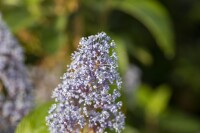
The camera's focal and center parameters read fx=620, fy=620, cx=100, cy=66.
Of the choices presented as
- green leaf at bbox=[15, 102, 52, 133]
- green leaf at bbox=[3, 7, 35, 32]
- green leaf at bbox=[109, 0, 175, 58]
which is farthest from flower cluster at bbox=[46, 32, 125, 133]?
green leaf at bbox=[109, 0, 175, 58]

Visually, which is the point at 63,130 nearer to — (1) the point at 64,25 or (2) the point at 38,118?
(2) the point at 38,118

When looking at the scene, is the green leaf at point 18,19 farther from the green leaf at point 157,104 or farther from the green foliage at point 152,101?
the green leaf at point 157,104

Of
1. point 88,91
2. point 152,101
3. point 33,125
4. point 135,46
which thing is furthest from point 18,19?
point 88,91

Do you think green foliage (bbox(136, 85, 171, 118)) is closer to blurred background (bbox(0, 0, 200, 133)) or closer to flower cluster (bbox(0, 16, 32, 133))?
blurred background (bbox(0, 0, 200, 133))

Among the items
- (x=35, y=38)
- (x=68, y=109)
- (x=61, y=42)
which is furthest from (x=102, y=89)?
(x=35, y=38)

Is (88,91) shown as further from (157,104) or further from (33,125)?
(157,104)

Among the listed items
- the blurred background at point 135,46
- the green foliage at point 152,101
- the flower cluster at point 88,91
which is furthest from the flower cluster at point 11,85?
the green foliage at point 152,101
